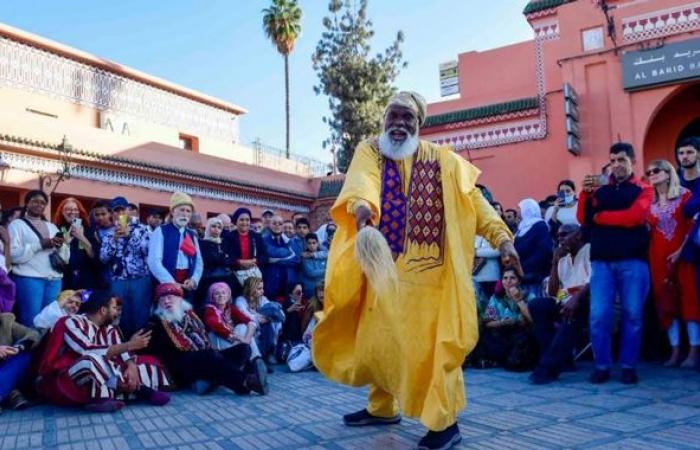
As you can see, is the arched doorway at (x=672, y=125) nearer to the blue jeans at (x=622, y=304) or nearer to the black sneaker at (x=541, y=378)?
the blue jeans at (x=622, y=304)

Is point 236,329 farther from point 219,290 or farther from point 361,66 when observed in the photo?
point 361,66

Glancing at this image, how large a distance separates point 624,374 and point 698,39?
8517 mm

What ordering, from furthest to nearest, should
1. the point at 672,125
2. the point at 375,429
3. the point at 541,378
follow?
1. the point at 672,125
2. the point at 541,378
3. the point at 375,429

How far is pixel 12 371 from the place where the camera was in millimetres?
5145

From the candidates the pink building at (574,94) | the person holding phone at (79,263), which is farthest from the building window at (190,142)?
the person holding phone at (79,263)

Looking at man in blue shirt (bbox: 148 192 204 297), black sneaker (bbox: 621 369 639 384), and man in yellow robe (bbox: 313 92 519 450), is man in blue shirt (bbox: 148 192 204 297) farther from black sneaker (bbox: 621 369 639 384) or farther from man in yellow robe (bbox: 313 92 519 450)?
black sneaker (bbox: 621 369 639 384)

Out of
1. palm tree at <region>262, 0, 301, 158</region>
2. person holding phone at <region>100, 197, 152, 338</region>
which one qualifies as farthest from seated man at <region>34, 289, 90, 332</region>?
palm tree at <region>262, 0, 301, 158</region>

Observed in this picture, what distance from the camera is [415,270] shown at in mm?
3598

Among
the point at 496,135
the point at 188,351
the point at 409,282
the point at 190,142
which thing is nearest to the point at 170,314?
the point at 188,351

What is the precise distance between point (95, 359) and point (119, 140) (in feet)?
35.7

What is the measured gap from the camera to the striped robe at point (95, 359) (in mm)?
4977

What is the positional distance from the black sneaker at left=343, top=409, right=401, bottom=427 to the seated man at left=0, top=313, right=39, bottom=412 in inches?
113

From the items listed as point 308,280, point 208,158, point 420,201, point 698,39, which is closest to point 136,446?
point 420,201

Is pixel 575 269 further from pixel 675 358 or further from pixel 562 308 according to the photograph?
pixel 675 358
